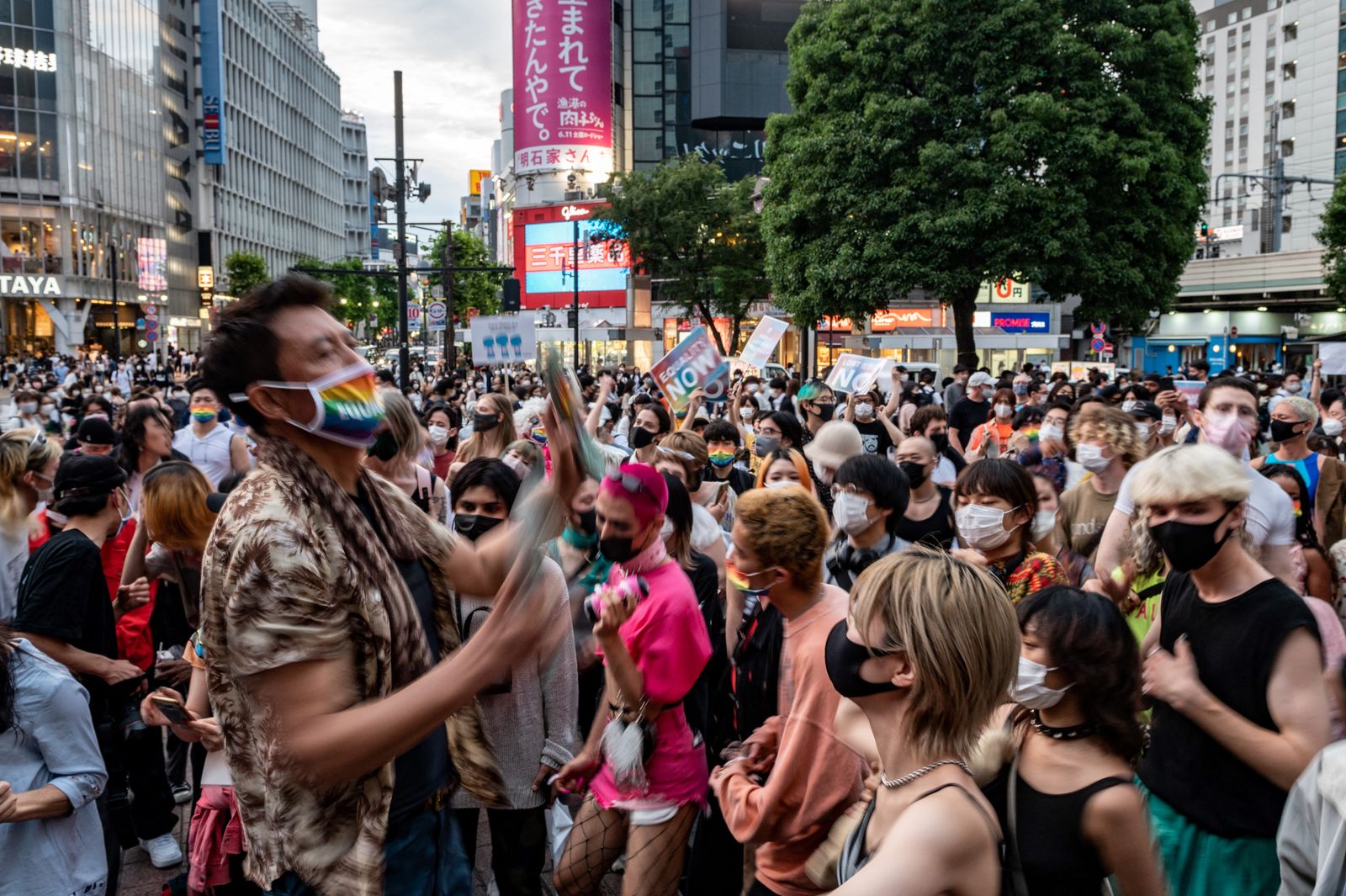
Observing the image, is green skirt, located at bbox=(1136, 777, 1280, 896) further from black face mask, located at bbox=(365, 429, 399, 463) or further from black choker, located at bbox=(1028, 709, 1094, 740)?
black face mask, located at bbox=(365, 429, 399, 463)

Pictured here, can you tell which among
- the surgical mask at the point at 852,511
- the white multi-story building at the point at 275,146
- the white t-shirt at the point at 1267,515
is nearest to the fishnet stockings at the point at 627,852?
the surgical mask at the point at 852,511

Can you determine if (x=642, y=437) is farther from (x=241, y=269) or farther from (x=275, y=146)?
(x=275, y=146)

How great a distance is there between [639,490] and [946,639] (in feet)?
5.77

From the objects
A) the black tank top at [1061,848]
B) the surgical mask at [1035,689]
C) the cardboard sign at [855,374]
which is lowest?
the black tank top at [1061,848]

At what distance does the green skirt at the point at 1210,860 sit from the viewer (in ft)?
9.30

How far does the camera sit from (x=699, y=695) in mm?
4012

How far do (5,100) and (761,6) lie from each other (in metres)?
44.1

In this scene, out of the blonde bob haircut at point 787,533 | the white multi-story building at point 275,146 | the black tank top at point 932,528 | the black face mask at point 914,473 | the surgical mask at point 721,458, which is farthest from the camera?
the white multi-story building at point 275,146

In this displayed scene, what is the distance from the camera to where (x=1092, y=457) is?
5.78m

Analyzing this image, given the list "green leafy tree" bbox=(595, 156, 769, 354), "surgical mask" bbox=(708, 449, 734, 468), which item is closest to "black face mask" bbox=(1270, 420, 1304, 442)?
"surgical mask" bbox=(708, 449, 734, 468)

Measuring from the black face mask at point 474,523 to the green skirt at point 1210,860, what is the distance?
2613 millimetres

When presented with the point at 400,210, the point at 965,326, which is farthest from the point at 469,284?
the point at 400,210

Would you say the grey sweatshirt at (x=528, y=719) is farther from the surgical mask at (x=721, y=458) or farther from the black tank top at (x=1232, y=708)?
the surgical mask at (x=721, y=458)

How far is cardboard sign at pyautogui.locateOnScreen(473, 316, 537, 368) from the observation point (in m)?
12.0
